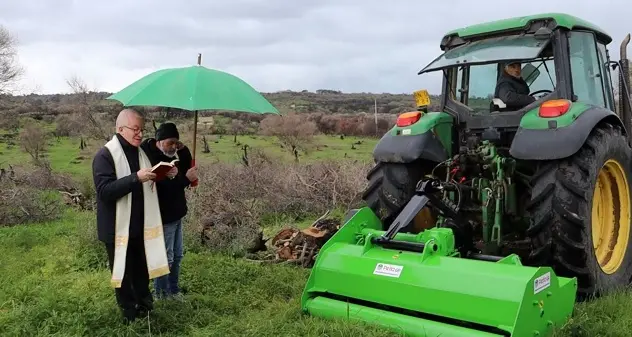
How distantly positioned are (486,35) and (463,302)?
2659 mm

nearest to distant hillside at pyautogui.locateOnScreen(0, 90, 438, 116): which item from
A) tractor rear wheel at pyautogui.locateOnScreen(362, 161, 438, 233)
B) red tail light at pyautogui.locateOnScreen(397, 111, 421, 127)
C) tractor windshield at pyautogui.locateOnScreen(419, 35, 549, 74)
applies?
red tail light at pyautogui.locateOnScreen(397, 111, 421, 127)

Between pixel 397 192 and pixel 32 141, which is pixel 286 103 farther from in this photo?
pixel 397 192

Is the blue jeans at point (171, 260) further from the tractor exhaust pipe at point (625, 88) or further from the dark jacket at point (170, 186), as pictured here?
the tractor exhaust pipe at point (625, 88)

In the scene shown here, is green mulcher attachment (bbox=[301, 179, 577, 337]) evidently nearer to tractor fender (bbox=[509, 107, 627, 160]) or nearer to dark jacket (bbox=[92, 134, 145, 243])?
tractor fender (bbox=[509, 107, 627, 160])

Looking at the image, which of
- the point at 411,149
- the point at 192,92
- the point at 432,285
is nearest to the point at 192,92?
the point at 192,92

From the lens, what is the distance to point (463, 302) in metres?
3.76

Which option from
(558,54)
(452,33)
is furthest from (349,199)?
(558,54)

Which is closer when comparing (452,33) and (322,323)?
(322,323)

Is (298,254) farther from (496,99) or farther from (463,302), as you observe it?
(463,302)

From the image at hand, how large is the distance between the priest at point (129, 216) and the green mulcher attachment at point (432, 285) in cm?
123

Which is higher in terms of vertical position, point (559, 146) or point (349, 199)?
point (559, 146)

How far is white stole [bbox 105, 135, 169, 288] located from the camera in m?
4.38

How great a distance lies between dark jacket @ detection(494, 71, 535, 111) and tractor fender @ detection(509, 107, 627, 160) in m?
0.58

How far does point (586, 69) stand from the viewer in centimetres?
541
